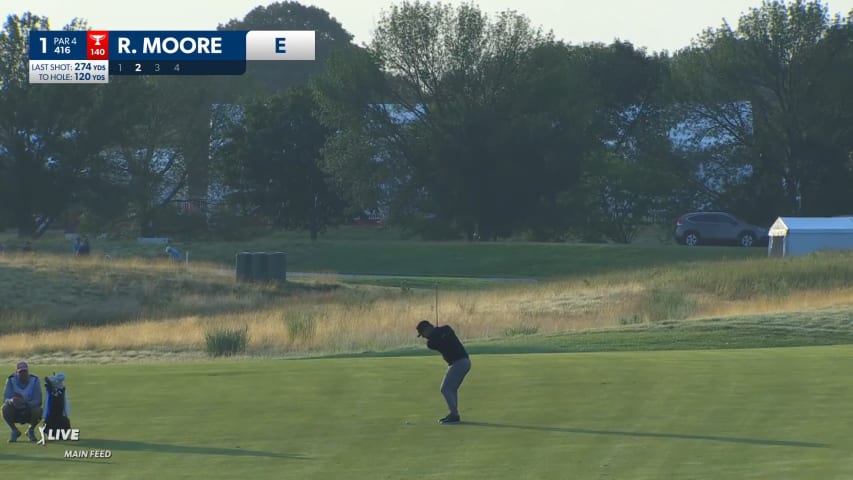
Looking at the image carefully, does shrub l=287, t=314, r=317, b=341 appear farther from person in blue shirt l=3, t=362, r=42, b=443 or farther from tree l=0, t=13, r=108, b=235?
tree l=0, t=13, r=108, b=235

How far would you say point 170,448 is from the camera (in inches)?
792

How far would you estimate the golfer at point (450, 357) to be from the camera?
20.7m

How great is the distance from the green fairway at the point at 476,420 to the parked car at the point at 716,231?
5024cm

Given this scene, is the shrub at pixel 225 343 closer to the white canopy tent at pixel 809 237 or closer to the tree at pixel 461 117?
the white canopy tent at pixel 809 237

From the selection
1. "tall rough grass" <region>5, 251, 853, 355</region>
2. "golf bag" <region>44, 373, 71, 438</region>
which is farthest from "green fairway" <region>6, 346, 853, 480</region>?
"tall rough grass" <region>5, 251, 853, 355</region>

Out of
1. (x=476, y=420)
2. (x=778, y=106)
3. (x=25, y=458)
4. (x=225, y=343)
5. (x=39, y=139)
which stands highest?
(x=778, y=106)

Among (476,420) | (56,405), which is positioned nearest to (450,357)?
(476,420)

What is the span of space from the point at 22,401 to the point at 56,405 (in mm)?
657

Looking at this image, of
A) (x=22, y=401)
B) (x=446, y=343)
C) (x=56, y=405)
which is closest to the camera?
(x=56, y=405)

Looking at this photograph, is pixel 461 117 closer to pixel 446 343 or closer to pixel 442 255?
pixel 442 255

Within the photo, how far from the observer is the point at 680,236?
80812mm

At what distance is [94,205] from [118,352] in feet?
172

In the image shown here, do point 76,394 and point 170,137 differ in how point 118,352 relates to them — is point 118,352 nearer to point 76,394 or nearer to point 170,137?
point 76,394
